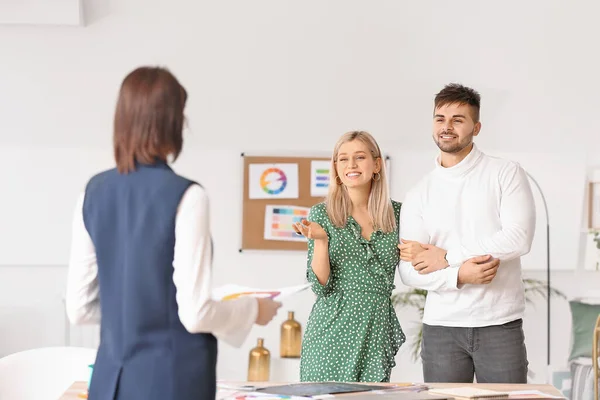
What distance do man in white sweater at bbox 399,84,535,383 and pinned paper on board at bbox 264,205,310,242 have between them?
81.5 inches

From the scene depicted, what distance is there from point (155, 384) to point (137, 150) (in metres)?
0.43

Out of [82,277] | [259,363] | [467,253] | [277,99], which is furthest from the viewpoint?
[277,99]

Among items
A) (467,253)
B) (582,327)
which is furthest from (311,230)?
(582,327)

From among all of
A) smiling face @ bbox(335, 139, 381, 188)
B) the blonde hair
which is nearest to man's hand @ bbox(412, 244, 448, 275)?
the blonde hair

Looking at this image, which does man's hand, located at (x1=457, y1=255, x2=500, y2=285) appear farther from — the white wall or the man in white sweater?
the white wall

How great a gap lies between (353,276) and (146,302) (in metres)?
1.27

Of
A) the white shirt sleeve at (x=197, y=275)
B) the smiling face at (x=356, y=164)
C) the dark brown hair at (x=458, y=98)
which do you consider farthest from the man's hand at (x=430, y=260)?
the white shirt sleeve at (x=197, y=275)

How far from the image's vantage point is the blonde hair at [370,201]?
2879 mm

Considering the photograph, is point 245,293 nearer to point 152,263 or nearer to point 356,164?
point 152,263

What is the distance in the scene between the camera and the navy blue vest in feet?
5.32

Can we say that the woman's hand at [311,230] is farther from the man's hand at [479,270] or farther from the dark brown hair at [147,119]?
the dark brown hair at [147,119]

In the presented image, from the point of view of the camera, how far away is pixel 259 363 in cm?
471

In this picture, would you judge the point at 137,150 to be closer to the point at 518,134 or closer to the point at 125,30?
the point at 125,30

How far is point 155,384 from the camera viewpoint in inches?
63.9
